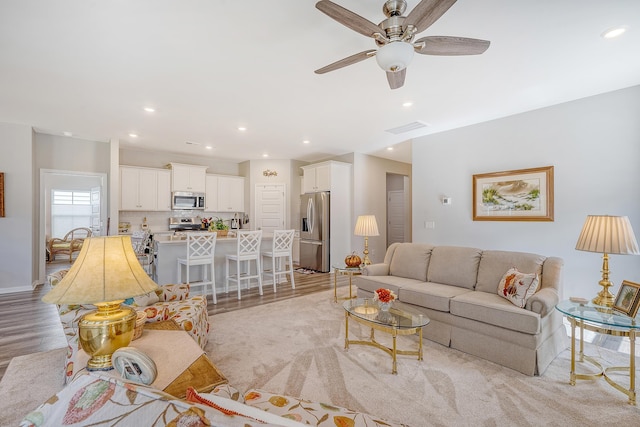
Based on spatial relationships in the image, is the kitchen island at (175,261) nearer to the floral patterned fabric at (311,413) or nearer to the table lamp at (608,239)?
the floral patterned fabric at (311,413)

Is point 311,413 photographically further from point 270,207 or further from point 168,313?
point 270,207

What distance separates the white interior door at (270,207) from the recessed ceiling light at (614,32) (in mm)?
6159

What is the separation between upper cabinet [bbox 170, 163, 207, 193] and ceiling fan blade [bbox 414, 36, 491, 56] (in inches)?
239

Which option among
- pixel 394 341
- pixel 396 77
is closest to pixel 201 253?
pixel 394 341

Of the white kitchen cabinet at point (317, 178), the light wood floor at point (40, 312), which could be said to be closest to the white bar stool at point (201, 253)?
the light wood floor at point (40, 312)

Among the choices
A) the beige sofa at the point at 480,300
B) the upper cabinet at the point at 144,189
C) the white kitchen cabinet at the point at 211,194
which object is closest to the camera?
the beige sofa at the point at 480,300

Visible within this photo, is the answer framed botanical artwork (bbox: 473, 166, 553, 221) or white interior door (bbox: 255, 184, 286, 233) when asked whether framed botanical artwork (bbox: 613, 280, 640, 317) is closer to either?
framed botanical artwork (bbox: 473, 166, 553, 221)

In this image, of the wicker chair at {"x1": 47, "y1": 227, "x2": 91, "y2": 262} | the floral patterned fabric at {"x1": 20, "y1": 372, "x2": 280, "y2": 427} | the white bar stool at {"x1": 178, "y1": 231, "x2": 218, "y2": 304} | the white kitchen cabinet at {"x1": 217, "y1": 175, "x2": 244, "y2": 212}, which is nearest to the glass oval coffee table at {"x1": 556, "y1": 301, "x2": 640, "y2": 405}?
the floral patterned fabric at {"x1": 20, "y1": 372, "x2": 280, "y2": 427}

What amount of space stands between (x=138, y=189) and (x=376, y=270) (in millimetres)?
5390

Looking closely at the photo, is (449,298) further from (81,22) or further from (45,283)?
(45,283)

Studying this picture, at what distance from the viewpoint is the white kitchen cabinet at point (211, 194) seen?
23.7 feet

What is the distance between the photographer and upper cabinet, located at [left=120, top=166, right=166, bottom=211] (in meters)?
6.13

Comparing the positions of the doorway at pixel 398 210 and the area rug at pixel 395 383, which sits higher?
the doorway at pixel 398 210

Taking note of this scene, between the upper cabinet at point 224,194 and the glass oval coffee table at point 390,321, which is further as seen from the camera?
the upper cabinet at point 224,194
